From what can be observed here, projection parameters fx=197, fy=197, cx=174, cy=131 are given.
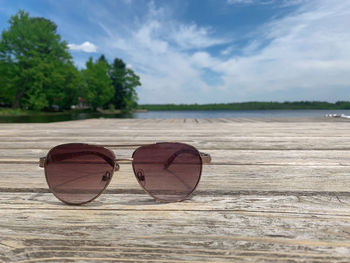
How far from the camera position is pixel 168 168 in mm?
903

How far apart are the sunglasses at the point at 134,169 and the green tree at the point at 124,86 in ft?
157

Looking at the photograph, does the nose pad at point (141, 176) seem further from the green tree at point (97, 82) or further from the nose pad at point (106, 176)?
the green tree at point (97, 82)

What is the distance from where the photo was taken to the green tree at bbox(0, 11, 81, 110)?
24.2m

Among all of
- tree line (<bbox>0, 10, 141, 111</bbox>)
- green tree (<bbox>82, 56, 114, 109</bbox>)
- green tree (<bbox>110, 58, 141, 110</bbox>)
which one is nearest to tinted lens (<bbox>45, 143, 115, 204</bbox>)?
tree line (<bbox>0, 10, 141, 111</bbox>)

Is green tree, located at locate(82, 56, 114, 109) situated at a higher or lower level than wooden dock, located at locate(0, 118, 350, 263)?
higher

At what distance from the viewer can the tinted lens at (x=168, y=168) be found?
84cm

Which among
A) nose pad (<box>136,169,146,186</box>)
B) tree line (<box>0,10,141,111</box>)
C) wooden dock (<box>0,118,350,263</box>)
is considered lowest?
wooden dock (<box>0,118,350,263</box>)

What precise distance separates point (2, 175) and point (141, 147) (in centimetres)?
82

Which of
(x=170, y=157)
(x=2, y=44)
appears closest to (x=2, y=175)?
(x=170, y=157)

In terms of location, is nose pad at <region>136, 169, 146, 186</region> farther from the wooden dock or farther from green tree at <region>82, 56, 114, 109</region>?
green tree at <region>82, 56, 114, 109</region>

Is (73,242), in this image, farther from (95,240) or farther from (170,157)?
(170,157)

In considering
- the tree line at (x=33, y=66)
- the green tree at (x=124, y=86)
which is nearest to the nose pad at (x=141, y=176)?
the tree line at (x=33, y=66)

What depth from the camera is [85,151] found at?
2.92 feet

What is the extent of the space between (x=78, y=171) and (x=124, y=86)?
50.5 metres
